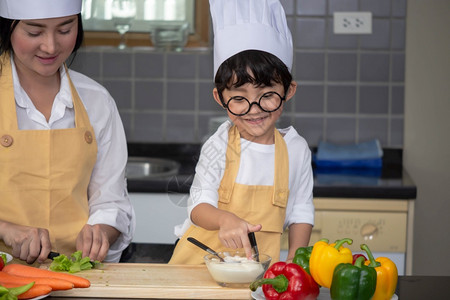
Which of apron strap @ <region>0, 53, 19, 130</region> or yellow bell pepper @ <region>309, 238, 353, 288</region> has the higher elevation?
apron strap @ <region>0, 53, 19, 130</region>

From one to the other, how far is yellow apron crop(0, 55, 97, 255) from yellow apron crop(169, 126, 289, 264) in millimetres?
285

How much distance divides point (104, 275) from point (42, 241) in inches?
6.8

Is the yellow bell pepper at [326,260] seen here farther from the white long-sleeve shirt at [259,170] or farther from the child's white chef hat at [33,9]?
the child's white chef hat at [33,9]

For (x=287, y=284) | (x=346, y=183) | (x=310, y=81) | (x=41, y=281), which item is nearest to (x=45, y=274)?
(x=41, y=281)

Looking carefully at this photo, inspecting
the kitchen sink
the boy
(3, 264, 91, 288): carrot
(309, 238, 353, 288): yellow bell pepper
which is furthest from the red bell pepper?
the kitchen sink

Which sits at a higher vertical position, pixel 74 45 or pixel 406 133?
pixel 74 45

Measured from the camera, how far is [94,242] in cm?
169

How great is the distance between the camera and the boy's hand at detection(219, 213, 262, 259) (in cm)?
150

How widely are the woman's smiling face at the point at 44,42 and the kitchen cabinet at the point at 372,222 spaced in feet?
4.16

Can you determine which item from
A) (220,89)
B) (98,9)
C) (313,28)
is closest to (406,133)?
(313,28)

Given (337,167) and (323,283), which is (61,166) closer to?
(323,283)

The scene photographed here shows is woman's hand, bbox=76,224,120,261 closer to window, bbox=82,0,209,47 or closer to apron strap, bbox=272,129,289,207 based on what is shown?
apron strap, bbox=272,129,289,207

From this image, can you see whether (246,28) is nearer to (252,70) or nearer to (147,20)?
(252,70)

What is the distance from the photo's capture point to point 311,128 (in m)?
3.24
